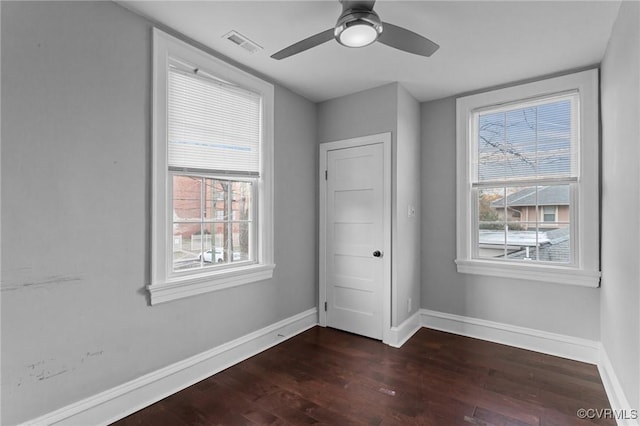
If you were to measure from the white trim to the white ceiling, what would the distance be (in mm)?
2458

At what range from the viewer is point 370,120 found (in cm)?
336

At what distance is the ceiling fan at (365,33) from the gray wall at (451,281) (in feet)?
5.85

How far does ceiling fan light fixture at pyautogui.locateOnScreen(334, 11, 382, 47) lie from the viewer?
1.74 metres

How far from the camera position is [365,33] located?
1.83m

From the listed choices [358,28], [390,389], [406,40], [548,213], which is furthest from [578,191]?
[358,28]

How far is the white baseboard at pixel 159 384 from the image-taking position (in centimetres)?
186

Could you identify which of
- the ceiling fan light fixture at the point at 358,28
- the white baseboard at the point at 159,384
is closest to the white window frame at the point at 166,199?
the white baseboard at the point at 159,384

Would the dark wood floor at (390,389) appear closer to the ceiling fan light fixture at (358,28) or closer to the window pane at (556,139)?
the window pane at (556,139)

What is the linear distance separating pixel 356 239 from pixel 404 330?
3.56 feet

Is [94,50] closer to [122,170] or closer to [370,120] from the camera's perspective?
[122,170]

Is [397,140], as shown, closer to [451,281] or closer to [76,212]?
[451,281]

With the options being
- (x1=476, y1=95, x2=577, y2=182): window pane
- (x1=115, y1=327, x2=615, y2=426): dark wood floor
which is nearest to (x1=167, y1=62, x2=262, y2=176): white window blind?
(x1=115, y1=327, x2=615, y2=426): dark wood floor

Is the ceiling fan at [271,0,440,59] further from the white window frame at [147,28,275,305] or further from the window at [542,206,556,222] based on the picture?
the window at [542,206,556,222]

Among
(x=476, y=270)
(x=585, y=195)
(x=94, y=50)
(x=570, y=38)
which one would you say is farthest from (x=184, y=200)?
(x=585, y=195)
